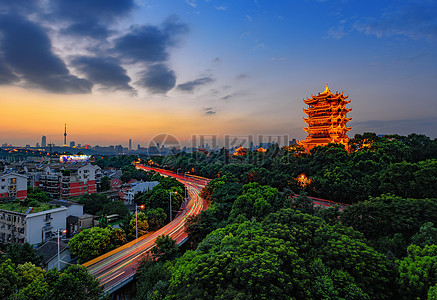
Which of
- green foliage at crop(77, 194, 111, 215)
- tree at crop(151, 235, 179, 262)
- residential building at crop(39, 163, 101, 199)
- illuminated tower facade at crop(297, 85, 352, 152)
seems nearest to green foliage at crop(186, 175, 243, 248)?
tree at crop(151, 235, 179, 262)

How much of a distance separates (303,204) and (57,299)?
19.1 metres

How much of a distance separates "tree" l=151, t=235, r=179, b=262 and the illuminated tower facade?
3338 cm

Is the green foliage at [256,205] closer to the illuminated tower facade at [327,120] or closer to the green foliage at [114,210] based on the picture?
the green foliage at [114,210]

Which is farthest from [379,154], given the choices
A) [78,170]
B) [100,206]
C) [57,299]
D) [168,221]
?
[78,170]

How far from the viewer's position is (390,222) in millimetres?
16531

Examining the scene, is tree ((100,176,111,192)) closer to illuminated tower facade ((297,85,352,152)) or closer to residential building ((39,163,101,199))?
residential building ((39,163,101,199))

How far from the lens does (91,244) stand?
69.1 feet

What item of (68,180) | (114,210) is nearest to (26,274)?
(114,210)

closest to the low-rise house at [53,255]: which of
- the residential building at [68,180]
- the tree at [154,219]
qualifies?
the tree at [154,219]

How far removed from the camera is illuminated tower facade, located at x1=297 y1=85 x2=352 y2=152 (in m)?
43.0

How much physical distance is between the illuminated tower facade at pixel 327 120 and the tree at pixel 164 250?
3338 centimetres

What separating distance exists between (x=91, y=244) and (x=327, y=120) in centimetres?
4202

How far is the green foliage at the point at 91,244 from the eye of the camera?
2095cm

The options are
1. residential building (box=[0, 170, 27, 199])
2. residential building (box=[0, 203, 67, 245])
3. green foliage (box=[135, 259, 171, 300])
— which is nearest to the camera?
green foliage (box=[135, 259, 171, 300])
